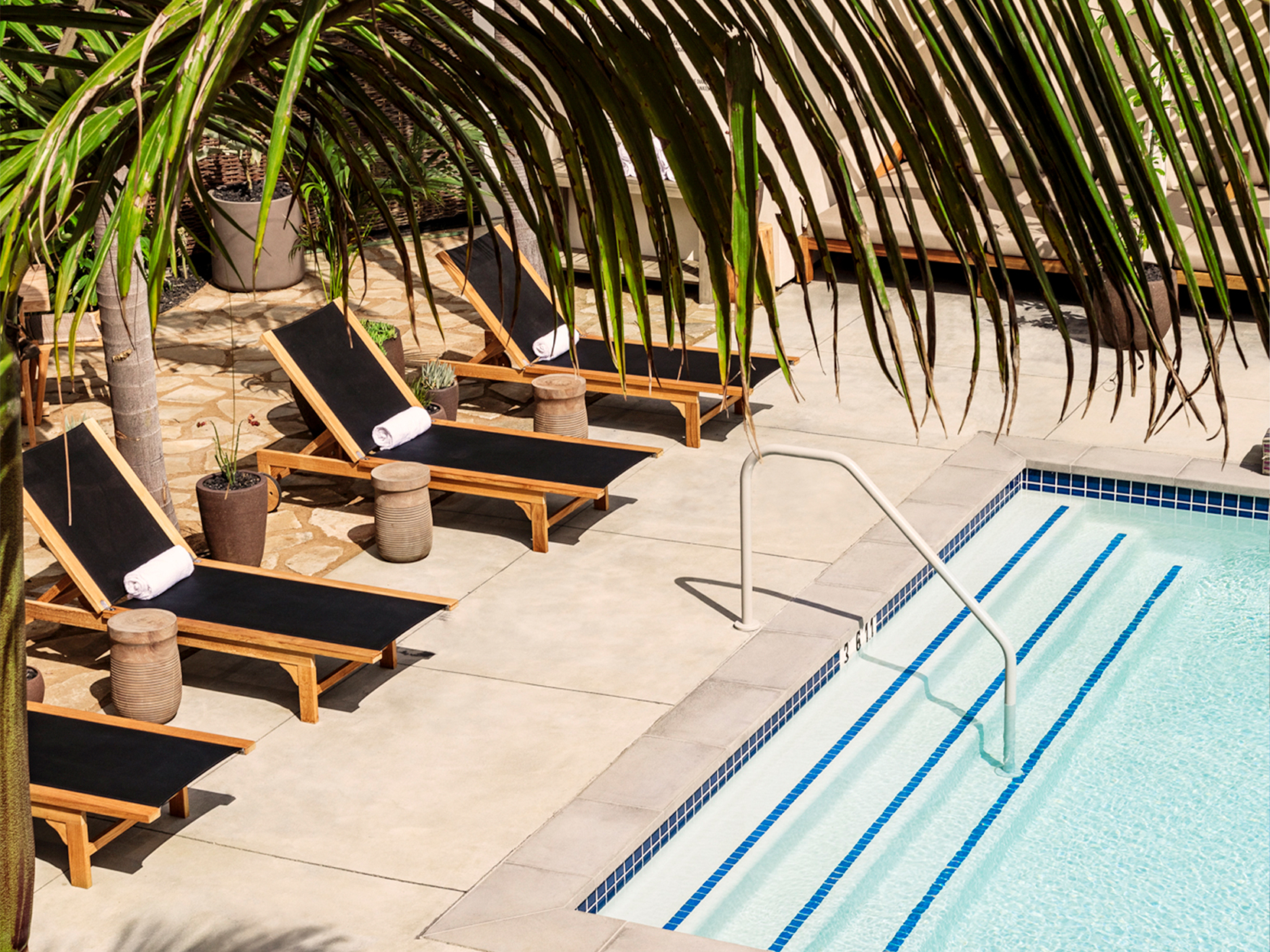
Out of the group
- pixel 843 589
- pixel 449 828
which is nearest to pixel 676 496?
pixel 843 589

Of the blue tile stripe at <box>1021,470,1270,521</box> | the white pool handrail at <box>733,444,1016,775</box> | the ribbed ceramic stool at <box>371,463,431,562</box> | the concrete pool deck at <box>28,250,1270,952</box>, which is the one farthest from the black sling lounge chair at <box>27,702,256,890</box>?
the blue tile stripe at <box>1021,470,1270,521</box>

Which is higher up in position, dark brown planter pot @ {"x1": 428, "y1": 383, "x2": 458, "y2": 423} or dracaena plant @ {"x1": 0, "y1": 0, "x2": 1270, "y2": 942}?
dracaena plant @ {"x1": 0, "y1": 0, "x2": 1270, "y2": 942}

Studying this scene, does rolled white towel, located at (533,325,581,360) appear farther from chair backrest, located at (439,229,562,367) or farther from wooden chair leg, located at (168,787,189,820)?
wooden chair leg, located at (168,787,189,820)

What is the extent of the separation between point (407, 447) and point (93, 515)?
69.0 inches

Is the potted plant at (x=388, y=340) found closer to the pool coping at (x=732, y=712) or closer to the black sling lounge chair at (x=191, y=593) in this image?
the black sling lounge chair at (x=191, y=593)

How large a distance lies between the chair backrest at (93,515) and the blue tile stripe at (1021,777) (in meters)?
3.11

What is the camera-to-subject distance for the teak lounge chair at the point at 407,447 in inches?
276

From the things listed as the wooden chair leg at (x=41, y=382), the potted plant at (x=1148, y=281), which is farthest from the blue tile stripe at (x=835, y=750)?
the wooden chair leg at (x=41, y=382)

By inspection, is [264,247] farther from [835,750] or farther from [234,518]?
[835,750]

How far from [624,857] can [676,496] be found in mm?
3159

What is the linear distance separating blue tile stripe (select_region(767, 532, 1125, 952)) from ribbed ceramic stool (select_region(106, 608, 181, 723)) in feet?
7.48

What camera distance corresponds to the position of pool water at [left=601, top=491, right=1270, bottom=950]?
5059 mm

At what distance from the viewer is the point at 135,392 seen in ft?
21.4

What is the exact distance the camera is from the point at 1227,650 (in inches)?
265
